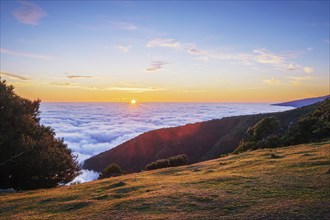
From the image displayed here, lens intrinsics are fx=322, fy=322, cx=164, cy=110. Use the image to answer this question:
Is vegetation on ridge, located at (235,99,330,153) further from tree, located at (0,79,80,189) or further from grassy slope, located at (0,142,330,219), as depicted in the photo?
tree, located at (0,79,80,189)

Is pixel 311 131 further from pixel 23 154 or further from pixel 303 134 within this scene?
pixel 23 154

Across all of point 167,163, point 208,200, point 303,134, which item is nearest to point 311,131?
point 303,134

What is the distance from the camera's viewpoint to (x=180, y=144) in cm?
9431

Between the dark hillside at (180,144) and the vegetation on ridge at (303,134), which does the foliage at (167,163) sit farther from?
the dark hillside at (180,144)

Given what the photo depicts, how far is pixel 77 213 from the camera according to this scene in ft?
38.7

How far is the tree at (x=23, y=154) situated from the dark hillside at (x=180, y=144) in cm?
5763

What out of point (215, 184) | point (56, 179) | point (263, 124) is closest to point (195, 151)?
point (263, 124)

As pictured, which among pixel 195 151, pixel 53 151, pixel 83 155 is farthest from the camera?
pixel 83 155

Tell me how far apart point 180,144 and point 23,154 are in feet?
240

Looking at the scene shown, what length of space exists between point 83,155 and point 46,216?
109064 millimetres

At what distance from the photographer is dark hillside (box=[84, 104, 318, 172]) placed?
8559cm

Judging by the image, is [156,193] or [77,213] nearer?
[77,213]

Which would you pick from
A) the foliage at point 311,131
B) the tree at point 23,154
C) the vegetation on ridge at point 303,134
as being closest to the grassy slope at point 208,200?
the tree at point 23,154

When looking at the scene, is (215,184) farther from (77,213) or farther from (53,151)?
(53,151)
